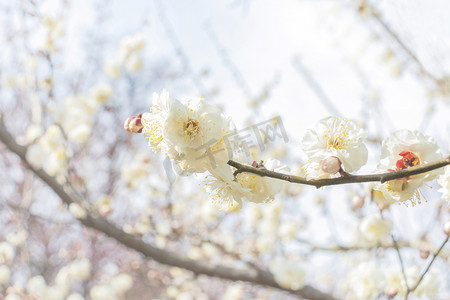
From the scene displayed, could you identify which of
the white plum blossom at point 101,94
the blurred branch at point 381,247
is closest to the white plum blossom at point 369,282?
the blurred branch at point 381,247

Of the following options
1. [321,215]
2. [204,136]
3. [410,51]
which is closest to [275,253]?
[321,215]

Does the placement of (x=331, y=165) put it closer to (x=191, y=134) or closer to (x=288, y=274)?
(x=191, y=134)

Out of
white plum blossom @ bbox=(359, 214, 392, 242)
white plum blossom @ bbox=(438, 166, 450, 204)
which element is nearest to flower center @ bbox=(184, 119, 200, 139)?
white plum blossom @ bbox=(438, 166, 450, 204)

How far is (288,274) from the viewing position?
2881mm

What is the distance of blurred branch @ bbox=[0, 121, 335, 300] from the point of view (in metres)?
2.33

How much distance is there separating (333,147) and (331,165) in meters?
0.16

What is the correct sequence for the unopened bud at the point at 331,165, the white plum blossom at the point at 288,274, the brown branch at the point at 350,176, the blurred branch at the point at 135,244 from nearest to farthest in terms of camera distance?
the brown branch at the point at 350,176, the unopened bud at the point at 331,165, the blurred branch at the point at 135,244, the white plum blossom at the point at 288,274

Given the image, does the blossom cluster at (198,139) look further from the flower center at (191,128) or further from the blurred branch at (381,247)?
the blurred branch at (381,247)

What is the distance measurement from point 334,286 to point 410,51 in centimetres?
555

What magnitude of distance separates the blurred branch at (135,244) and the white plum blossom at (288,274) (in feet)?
0.34

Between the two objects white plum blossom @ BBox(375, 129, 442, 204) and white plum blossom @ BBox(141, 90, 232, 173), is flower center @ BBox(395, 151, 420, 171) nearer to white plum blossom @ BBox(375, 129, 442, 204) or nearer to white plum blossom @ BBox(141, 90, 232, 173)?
white plum blossom @ BBox(375, 129, 442, 204)

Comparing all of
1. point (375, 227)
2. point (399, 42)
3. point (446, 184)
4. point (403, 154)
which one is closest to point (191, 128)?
point (403, 154)

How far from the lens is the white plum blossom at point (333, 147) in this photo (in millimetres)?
925

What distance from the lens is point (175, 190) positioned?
407cm
